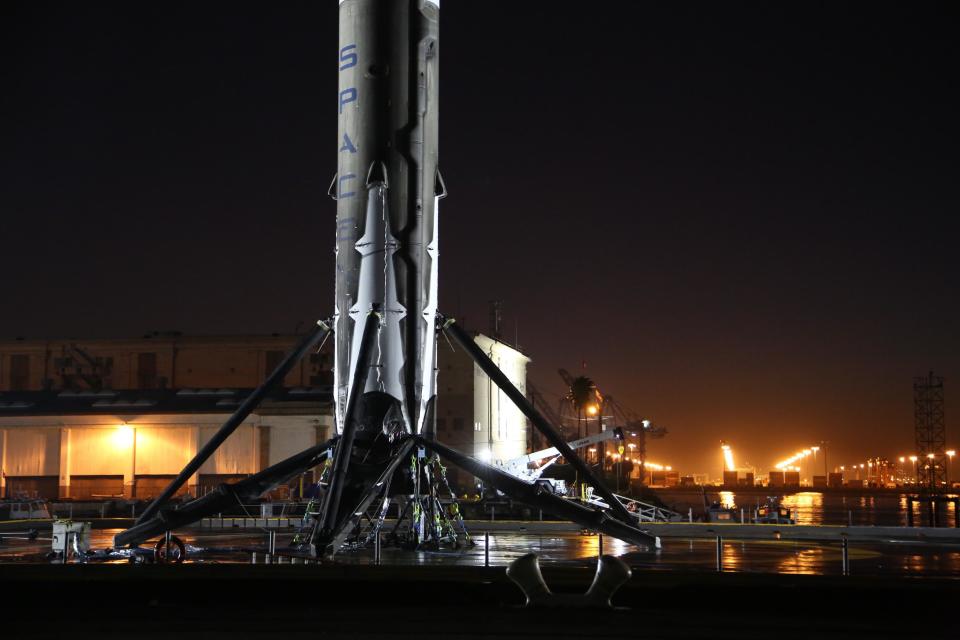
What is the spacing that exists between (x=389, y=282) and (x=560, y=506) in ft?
22.1

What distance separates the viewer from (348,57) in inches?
1021

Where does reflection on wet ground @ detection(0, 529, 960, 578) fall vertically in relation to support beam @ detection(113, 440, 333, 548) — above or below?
below

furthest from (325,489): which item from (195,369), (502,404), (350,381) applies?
(502,404)

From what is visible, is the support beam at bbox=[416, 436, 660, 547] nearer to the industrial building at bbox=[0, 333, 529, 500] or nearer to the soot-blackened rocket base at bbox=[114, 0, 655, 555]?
the soot-blackened rocket base at bbox=[114, 0, 655, 555]

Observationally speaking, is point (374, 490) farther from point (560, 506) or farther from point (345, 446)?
point (560, 506)

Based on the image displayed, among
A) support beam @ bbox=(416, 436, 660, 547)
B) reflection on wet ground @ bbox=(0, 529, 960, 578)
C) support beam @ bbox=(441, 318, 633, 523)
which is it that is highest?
support beam @ bbox=(441, 318, 633, 523)

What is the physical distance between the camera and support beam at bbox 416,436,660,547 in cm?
2320

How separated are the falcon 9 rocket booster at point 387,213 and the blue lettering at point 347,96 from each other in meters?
0.02

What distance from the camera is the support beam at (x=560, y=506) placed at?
76.1 ft

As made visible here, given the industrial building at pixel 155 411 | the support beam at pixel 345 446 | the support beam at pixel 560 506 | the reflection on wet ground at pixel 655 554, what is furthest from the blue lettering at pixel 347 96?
the industrial building at pixel 155 411

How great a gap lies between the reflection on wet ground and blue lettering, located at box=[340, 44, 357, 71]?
12.0 m

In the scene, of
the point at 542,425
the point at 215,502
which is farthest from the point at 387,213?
the point at 215,502

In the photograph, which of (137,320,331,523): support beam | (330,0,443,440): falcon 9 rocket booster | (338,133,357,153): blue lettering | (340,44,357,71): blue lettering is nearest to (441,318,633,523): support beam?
(330,0,443,440): falcon 9 rocket booster

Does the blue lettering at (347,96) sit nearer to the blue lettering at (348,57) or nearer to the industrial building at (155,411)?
the blue lettering at (348,57)
